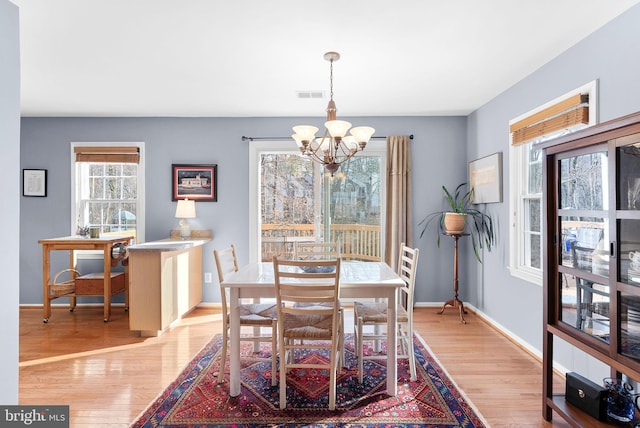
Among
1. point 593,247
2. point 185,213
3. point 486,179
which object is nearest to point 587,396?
point 593,247

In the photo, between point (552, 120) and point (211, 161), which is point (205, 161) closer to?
point (211, 161)

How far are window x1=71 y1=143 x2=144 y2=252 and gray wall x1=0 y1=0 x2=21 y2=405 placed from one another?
2664 millimetres

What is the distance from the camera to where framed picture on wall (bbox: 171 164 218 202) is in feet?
15.2

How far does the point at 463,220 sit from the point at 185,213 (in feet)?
10.8

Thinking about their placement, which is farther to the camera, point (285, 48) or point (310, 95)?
point (310, 95)

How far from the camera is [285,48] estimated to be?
8.98ft

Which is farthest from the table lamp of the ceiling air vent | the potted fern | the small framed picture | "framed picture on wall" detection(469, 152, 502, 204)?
"framed picture on wall" detection(469, 152, 502, 204)

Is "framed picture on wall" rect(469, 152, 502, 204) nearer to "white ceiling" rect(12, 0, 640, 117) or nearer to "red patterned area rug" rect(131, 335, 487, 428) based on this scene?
"white ceiling" rect(12, 0, 640, 117)

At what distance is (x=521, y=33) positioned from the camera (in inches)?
98.5

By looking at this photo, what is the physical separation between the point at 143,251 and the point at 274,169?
1965 millimetres

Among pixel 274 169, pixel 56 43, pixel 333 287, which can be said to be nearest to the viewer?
pixel 333 287

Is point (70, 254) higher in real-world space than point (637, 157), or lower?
lower

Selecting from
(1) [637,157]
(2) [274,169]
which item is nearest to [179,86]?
(2) [274,169]

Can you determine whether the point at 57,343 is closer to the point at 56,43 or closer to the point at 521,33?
the point at 56,43
